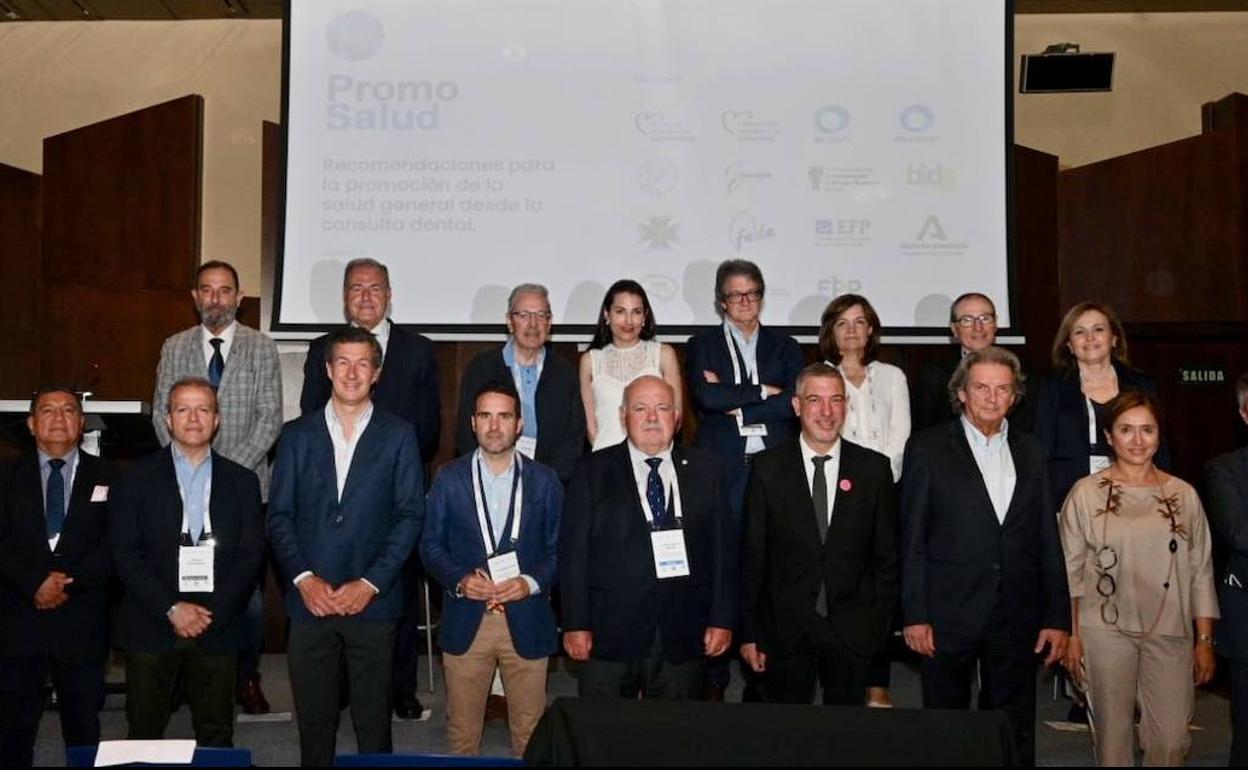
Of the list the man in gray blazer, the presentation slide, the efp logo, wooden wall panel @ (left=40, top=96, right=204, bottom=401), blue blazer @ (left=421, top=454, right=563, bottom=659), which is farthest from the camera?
wooden wall panel @ (left=40, top=96, right=204, bottom=401)

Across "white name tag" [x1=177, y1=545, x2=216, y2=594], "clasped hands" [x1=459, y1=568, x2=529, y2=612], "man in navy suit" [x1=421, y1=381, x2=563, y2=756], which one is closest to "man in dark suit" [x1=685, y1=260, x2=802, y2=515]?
"man in navy suit" [x1=421, y1=381, x2=563, y2=756]

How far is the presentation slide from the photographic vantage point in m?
5.92

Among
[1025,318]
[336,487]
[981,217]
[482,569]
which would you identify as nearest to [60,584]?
[336,487]

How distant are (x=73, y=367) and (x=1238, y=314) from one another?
6.62 metres

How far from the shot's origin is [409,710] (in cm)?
465

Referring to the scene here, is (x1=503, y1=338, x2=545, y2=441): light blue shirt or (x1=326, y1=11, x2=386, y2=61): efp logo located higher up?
(x1=326, y1=11, x2=386, y2=61): efp logo

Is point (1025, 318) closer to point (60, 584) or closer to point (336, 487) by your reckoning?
point (336, 487)

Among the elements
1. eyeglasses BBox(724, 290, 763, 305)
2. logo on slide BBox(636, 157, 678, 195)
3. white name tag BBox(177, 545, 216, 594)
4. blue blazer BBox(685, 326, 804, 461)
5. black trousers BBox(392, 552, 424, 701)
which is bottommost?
black trousers BBox(392, 552, 424, 701)

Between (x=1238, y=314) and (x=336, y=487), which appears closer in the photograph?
(x=336, y=487)

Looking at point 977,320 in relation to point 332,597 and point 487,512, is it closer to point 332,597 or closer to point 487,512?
point 487,512

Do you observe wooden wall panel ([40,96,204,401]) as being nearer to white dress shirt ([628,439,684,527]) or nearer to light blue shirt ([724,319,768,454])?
light blue shirt ([724,319,768,454])

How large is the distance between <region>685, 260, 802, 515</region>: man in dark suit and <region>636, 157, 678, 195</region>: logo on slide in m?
1.24

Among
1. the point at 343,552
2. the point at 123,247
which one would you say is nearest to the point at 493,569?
the point at 343,552

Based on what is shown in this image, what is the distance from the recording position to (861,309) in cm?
460
